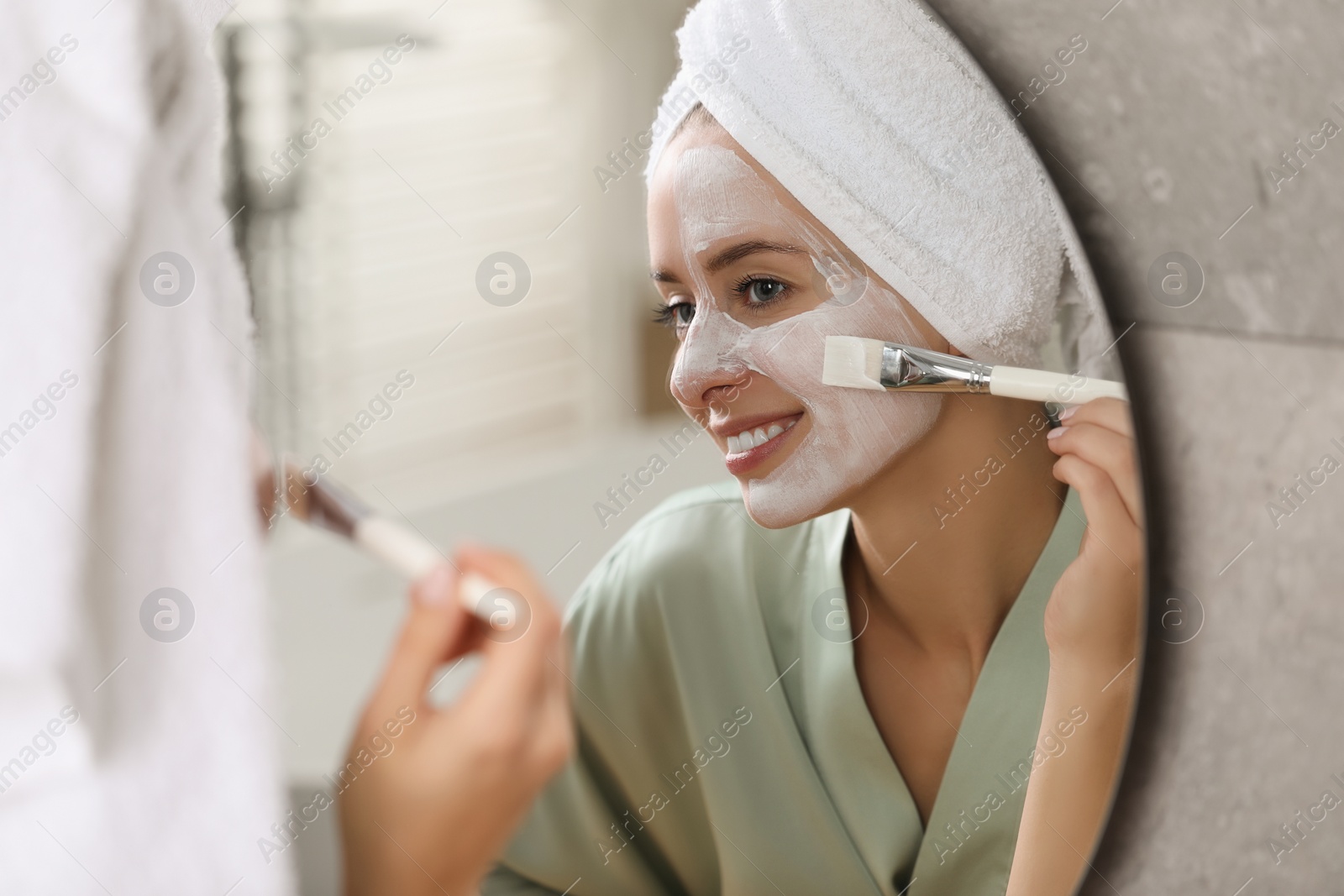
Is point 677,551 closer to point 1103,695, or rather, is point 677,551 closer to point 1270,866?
point 1103,695

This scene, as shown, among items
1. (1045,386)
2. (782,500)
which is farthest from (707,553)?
(1045,386)

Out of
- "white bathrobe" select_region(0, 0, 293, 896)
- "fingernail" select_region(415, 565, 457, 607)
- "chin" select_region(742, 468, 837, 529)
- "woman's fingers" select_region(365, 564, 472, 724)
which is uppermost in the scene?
"white bathrobe" select_region(0, 0, 293, 896)

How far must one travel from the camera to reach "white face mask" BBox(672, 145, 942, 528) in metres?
0.43

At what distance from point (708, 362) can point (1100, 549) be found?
0.17 m

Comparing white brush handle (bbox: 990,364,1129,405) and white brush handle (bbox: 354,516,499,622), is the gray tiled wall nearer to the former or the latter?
white brush handle (bbox: 990,364,1129,405)

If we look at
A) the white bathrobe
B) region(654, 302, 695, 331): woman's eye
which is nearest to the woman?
region(654, 302, 695, 331): woman's eye

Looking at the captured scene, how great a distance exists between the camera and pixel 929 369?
1.43 feet

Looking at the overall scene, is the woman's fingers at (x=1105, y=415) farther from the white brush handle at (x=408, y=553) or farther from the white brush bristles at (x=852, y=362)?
the white brush handle at (x=408, y=553)

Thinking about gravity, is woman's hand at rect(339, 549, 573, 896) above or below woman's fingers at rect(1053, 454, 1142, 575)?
above

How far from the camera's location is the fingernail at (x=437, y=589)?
399 millimetres

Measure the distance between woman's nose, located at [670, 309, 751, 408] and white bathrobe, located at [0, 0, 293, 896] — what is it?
6.2 inches

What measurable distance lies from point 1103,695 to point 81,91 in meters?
0.44

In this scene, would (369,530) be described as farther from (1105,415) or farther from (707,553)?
(1105,415)

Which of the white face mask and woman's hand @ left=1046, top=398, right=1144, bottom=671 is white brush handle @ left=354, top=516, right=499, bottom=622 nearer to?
the white face mask
